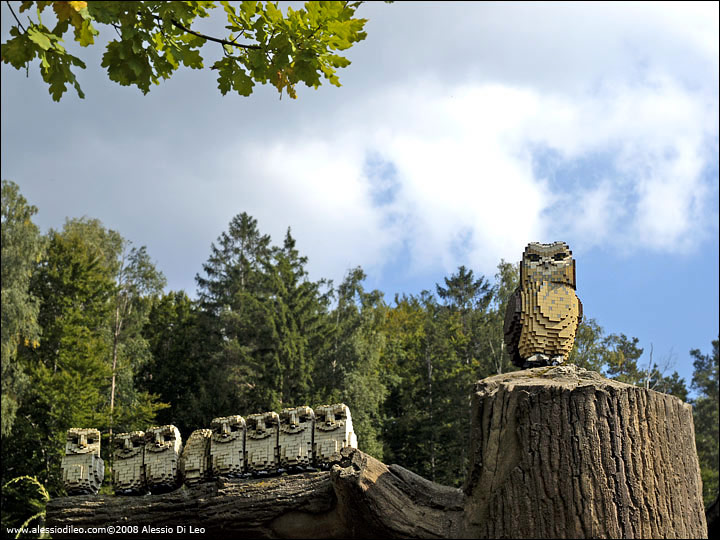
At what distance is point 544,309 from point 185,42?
219 centimetres

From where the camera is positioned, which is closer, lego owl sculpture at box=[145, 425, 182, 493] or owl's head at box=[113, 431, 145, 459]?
lego owl sculpture at box=[145, 425, 182, 493]

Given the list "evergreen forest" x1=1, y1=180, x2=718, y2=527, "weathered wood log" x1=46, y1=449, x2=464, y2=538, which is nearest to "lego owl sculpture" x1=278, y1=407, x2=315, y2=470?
"weathered wood log" x1=46, y1=449, x2=464, y2=538

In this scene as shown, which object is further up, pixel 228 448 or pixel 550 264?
pixel 550 264

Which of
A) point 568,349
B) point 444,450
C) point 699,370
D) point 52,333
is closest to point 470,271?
point 444,450

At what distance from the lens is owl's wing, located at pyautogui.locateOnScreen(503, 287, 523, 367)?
12.0 feet

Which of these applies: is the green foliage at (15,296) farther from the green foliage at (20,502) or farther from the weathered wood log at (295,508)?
the weathered wood log at (295,508)

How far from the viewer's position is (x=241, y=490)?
3746 mm

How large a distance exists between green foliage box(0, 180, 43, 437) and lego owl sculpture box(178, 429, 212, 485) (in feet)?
47.8

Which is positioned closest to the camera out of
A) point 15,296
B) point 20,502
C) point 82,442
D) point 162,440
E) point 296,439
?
point 296,439

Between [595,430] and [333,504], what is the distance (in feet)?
4.11

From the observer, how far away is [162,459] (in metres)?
4.21

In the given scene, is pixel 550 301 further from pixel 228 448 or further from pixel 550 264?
pixel 228 448

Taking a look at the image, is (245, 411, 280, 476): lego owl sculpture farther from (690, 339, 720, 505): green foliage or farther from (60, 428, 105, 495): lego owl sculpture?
(690, 339, 720, 505): green foliage

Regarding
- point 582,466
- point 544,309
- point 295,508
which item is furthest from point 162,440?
point 582,466
